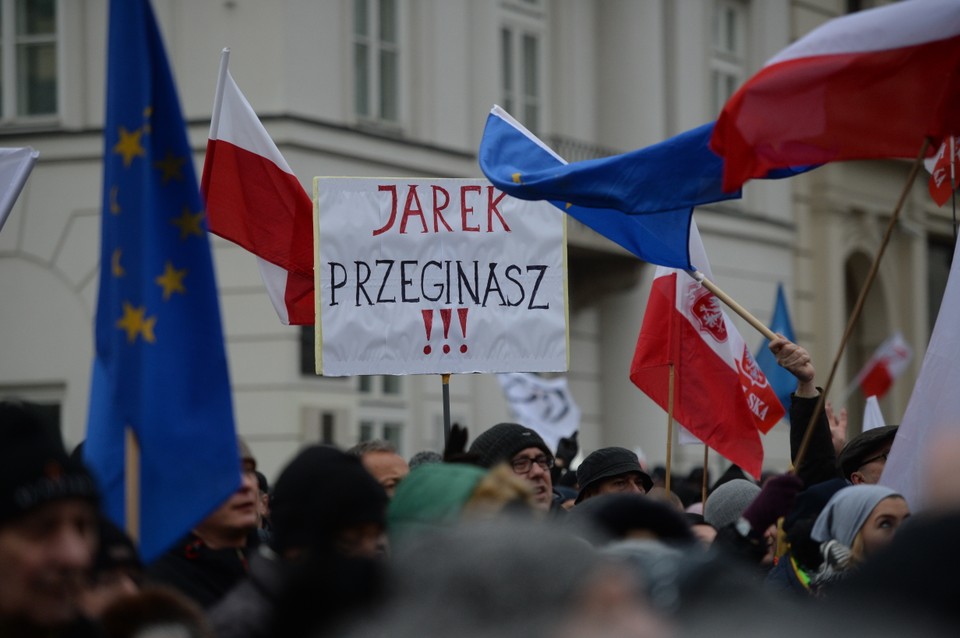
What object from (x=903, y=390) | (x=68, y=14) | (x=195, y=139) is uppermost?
(x=68, y=14)

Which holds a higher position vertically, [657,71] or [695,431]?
[657,71]

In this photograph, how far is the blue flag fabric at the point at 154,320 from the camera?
4809 millimetres

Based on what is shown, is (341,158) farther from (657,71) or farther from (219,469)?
(219,469)

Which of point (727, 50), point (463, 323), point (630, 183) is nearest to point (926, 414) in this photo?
point (630, 183)

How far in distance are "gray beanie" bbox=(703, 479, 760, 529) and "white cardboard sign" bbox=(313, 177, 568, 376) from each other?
4.74 ft

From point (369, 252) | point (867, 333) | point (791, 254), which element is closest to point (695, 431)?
point (369, 252)

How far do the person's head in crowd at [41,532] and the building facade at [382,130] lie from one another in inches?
548

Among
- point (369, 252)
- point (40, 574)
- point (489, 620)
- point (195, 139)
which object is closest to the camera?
point (489, 620)

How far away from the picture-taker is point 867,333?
94.4ft

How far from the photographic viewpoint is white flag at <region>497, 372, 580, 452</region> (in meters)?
15.6

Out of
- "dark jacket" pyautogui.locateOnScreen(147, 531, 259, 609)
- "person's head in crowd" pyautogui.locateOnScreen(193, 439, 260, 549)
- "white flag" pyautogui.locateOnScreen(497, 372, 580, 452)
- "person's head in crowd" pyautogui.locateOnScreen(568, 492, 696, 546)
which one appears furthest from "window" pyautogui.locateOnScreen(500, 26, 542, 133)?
"person's head in crowd" pyautogui.locateOnScreen(568, 492, 696, 546)

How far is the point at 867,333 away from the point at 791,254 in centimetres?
347

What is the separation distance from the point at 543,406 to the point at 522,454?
940cm

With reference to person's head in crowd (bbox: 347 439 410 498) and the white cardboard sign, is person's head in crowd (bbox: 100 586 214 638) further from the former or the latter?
the white cardboard sign
